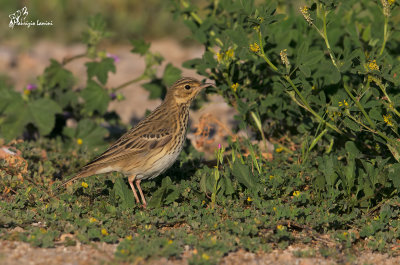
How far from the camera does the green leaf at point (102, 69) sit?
850cm

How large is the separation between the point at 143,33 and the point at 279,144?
7.25m

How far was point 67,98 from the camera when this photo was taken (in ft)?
29.8

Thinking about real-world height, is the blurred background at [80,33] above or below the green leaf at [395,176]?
above

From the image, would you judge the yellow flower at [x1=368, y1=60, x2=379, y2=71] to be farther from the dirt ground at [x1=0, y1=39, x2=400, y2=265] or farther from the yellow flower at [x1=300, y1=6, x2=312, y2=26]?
the dirt ground at [x1=0, y1=39, x2=400, y2=265]

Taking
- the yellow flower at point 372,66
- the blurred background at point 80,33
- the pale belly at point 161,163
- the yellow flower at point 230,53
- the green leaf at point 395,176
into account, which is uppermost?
the blurred background at point 80,33

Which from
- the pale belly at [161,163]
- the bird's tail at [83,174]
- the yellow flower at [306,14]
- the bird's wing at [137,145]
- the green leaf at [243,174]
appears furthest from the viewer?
the bird's wing at [137,145]

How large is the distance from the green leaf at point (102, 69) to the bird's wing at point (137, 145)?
5.75 feet

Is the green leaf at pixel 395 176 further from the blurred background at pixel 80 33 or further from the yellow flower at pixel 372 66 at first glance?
the blurred background at pixel 80 33

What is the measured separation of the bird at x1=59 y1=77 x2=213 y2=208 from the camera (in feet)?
21.8

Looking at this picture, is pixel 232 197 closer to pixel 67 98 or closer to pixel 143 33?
pixel 67 98

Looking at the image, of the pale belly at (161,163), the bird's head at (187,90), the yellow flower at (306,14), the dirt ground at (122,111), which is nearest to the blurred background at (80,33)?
the dirt ground at (122,111)

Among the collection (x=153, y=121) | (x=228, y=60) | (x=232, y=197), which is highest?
(x=228, y=60)

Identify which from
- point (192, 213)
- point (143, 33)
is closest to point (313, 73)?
point (192, 213)

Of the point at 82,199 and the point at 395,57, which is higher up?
the point at 395,57
